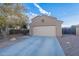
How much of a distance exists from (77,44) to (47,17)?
617 millimetres

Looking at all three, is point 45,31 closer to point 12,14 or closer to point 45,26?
point 45,26

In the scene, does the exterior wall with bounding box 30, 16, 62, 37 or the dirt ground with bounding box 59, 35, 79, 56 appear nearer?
the dirt ground with bounding box 59, 35, 79, 56

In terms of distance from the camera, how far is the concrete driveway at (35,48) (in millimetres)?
2824

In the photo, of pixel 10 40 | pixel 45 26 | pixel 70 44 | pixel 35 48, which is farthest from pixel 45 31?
pixel 10 40

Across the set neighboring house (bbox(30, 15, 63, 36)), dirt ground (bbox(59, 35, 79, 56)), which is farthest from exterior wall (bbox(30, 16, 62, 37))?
dirt ground (bbox(59, 35, 79, 56))

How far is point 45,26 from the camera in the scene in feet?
9.70

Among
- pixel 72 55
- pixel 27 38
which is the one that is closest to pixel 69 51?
pixel 72 55

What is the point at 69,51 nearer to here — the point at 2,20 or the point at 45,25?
the point at 45,25

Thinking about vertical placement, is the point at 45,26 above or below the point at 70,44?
above

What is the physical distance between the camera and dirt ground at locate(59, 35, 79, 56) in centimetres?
280

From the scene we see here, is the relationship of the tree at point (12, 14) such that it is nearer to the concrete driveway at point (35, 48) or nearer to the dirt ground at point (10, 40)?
the dirt ground at point (10, 40)

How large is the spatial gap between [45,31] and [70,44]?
44 centimetres

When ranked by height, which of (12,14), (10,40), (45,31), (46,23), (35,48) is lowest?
(35,48)

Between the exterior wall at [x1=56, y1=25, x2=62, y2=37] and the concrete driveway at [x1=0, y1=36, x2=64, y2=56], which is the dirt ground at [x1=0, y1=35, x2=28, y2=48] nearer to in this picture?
the concrete driveway at [x1=0, y1=36, x2=64, y2=56]
